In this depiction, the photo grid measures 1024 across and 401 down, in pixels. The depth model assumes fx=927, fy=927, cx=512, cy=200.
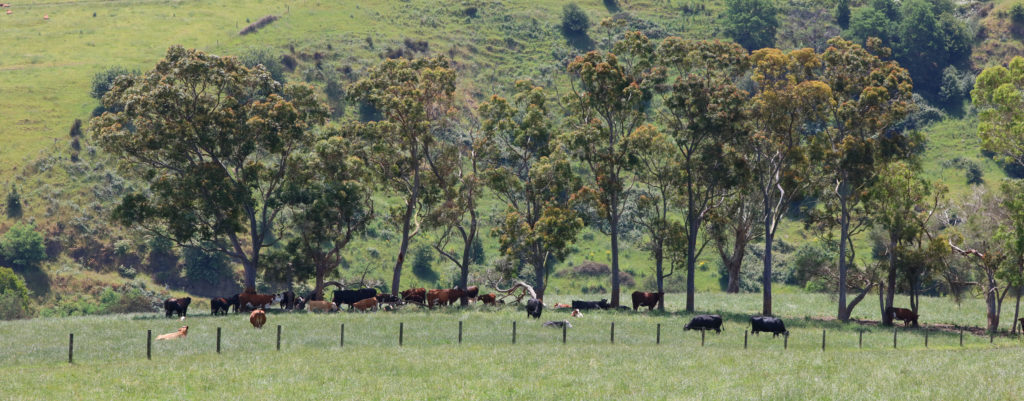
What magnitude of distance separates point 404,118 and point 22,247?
55072mm

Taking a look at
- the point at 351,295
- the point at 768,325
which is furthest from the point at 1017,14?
the point at 351,295

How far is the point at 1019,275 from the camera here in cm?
5409

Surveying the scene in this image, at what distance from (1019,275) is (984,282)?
12515mm

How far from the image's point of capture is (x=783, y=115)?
6156 centimetres

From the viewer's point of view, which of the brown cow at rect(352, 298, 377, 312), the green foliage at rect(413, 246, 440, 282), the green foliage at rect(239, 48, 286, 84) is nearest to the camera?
the brown cow at rect(352, 298, 377, 312)

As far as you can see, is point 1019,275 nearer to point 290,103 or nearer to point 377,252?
point 290,103

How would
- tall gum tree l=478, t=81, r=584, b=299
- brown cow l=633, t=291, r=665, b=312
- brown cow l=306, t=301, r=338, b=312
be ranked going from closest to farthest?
brown cow l=306, t=301, r=338, b=312 < tall gum tree l=478, t=81, r=584, b=299 < brown cow l=633, t=291, r=665, b=312

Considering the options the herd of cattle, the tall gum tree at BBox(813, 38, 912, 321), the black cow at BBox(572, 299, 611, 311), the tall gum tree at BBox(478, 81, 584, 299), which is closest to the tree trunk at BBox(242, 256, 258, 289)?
the herd of cattle

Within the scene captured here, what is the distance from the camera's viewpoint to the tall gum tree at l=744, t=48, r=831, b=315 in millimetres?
60438

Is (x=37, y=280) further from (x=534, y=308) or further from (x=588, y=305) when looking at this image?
(x=534, y=308)

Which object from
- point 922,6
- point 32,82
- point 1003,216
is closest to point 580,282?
point 1003,216

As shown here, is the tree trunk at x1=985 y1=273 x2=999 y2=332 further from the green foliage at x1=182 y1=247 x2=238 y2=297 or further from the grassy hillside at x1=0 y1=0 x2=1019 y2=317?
the green foliage at x1=182 y1=247 x2=238 y2=297

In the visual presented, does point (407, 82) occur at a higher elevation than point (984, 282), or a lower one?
higher

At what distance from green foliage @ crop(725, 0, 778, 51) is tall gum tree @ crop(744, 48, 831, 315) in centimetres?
12842
